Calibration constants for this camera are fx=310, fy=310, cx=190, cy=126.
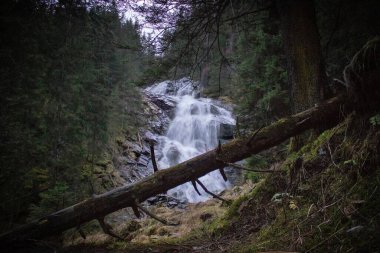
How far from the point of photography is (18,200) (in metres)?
6.52

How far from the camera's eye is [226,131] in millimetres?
21797

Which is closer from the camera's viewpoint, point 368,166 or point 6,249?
point 368,166

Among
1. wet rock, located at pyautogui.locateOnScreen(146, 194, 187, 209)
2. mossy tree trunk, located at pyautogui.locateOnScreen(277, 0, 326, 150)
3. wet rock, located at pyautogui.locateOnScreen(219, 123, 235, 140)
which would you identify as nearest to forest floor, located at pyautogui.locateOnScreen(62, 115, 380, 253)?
mossy tree trunk, located at pyautogui.locateOnScreen(277, 0, 326, 150)

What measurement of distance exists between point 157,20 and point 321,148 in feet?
13.6

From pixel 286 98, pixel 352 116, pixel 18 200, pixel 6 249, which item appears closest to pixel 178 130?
pixel 286 98

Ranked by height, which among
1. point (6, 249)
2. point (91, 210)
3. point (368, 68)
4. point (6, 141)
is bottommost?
point (6, 249)

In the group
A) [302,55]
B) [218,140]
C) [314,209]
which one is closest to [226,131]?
[302,55]

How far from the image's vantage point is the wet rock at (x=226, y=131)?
71.0 ft

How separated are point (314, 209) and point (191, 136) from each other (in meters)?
19.3

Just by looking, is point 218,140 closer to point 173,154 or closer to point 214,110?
point 173,154

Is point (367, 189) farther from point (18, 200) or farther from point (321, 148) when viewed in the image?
point (18, 200)

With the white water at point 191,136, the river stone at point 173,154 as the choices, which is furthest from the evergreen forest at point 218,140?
the river stone at point 173,154

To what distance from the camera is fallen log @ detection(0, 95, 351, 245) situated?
13.3 feet

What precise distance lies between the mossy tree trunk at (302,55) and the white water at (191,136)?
10865 mm
